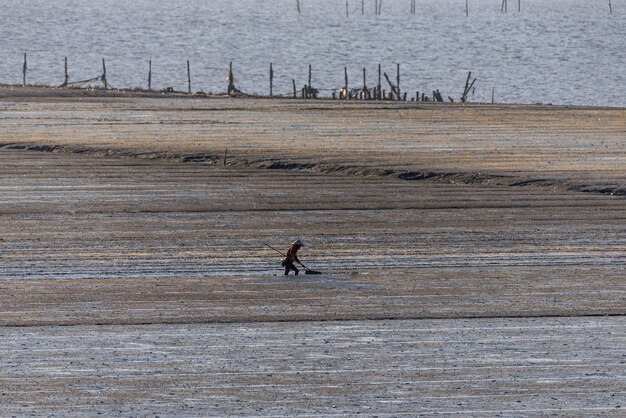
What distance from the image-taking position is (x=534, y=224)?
19375mm

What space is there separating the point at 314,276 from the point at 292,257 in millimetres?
641

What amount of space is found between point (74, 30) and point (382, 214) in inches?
4444

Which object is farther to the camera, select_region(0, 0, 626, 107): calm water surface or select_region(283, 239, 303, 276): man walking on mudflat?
select_region(0, 0, 626, 107): calm water surface

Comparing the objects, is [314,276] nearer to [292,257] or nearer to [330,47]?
[292,257]

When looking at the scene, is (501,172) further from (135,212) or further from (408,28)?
(408,28)

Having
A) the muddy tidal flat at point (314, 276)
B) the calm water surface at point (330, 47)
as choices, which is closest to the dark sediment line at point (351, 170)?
the muddy tidal flat at point (314, 276)

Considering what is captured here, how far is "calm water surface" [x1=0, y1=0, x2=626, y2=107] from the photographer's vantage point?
75.2m

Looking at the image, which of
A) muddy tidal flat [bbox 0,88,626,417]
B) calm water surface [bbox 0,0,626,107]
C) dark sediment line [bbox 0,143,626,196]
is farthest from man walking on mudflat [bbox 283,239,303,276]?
calm water surface [bbox 0,0,626,107]

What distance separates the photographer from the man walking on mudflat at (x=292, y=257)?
15.2 meters

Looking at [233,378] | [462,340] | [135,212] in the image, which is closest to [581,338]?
[462,340]

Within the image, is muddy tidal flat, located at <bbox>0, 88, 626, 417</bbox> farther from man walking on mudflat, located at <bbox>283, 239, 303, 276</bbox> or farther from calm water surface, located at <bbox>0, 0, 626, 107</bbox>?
calm water surface, located at <bbox>0, 0, 626, 107</bbox>

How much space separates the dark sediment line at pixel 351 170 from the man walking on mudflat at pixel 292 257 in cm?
830

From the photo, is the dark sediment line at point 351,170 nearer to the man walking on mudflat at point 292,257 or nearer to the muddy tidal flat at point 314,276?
the muddy tidal flat at point 314,276

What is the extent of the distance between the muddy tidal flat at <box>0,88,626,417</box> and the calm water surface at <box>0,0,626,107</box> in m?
38.0
